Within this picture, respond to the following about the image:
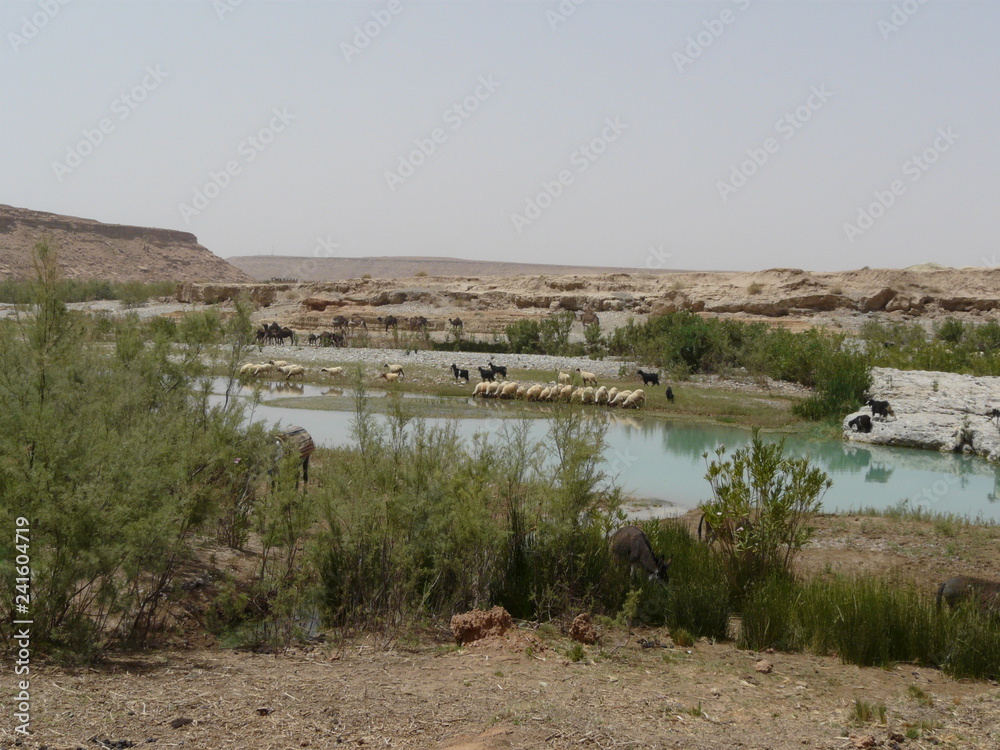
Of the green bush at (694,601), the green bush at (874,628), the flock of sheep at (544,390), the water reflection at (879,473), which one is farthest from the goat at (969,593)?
the flock of sheep at (544,390)

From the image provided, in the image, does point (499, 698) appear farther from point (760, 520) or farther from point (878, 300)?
point (878, 300)

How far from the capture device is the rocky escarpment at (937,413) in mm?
18578

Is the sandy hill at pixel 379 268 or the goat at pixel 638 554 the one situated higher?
the sandy hill at pixel 379 268

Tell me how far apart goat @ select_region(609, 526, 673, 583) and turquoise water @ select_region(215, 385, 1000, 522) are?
3.41m

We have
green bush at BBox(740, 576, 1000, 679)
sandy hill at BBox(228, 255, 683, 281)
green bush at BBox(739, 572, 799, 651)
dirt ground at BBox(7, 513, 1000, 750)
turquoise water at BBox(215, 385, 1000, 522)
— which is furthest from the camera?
sandy hill at BBox(228, 255, 683, 281)

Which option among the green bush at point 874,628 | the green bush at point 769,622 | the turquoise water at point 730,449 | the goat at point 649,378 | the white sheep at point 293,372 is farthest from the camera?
the white sheep at point 293,372

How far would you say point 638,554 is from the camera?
783 centimetres

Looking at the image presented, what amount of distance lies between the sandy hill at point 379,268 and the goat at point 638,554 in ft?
332

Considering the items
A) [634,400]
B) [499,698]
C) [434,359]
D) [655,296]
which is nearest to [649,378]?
[634,400]

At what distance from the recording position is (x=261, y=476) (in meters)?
8.80

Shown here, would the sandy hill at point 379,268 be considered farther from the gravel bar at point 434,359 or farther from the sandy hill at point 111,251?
the gravel bar at point 434,359

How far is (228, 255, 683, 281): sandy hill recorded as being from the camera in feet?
371

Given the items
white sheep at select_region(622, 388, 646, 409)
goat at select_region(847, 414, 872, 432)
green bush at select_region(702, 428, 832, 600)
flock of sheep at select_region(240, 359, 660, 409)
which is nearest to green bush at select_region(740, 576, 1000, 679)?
green bush at select_region(702, 428, 832, 600)

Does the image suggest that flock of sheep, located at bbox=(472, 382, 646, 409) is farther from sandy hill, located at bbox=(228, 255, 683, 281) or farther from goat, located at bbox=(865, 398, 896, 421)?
sandy hill, located at bbox=(228, 255, 683, 281)
